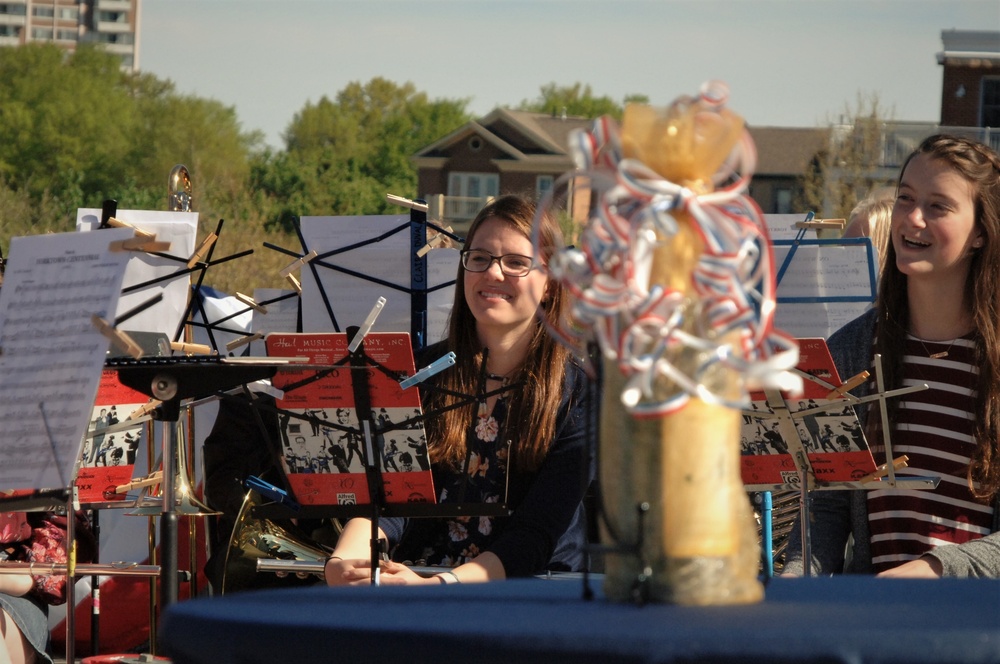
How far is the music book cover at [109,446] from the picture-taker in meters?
3.61

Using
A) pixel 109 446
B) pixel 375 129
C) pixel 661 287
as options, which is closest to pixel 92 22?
pixel 375 129

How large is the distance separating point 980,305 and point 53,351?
84.3 inches

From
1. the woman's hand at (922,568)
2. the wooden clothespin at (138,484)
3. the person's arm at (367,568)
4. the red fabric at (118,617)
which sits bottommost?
the red fabric at (118,617)

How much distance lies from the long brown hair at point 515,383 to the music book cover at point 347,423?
0.86 feet

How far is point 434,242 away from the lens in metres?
4.93

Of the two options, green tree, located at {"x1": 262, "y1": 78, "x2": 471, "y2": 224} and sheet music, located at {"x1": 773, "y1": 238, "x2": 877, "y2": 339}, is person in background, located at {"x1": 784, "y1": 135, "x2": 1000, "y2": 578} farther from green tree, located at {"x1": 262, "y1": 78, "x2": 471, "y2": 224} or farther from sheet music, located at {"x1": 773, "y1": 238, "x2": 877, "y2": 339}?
green tree, located at {"x1": 262, "y1": 78, "x2": 471, "y2": 224}

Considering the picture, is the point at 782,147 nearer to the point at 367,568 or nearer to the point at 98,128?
the point at 98,128

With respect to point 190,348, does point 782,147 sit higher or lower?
higher

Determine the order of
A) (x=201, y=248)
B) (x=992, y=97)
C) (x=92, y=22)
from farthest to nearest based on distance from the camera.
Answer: (x=92, y=22)
(x=992, y=97)
(x=201, y=248)

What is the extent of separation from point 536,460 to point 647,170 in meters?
1.95

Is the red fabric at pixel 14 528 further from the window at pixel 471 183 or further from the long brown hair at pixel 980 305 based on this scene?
the window at pixel 471 183

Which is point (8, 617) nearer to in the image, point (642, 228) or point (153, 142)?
point (642, 228)

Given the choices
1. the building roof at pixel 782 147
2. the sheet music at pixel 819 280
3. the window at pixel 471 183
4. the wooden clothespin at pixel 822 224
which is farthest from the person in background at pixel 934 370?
the window at pixel 471 183

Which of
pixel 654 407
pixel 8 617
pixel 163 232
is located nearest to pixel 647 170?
pixel 654 407
